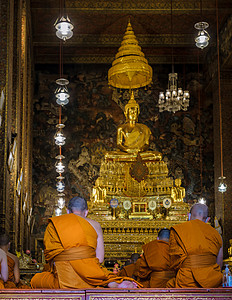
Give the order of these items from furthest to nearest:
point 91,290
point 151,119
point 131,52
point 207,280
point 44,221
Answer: point 151,119, point 44,221, point 131,52, point 207,280, point 91,290

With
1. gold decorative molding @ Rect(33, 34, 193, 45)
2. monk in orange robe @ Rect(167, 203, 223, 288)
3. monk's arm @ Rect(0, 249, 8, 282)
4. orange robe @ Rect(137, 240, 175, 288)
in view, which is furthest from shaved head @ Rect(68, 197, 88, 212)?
gold decorative molding @ Rect(33, 34, 193, 45)

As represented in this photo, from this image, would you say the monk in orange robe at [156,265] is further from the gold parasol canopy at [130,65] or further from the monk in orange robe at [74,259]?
the gold parasol canopy at [130,65]

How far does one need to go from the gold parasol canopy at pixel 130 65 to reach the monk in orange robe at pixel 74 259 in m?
9.22

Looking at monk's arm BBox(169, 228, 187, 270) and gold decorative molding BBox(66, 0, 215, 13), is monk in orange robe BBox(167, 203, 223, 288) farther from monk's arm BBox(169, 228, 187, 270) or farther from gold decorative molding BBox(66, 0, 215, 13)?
gold decorative molding BBox(66, 0, 215, 13)

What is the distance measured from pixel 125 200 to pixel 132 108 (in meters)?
2.88

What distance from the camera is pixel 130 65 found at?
1334 cm

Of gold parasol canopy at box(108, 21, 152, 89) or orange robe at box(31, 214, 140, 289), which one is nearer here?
orange robe at box(31, 214, 140, 289)

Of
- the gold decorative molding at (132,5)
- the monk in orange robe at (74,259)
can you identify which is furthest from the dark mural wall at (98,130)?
the monk in orange robe at (74,259)

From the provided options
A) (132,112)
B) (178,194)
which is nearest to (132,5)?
(132,112)

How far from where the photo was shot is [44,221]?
14.9 m

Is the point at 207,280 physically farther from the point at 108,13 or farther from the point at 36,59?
the point at 36,59

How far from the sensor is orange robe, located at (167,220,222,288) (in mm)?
4801

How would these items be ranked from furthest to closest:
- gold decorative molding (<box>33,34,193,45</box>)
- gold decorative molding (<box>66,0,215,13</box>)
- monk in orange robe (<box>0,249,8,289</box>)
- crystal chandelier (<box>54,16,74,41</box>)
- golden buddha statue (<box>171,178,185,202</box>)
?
gold decorative molding (<box>33,34,193,45</box>) < gold decorative molding (<box>66,0,215,13</box>) < golden buddha statue (<box>171,178,185,202</box>) < crystal chandelier (<box>54,16,74,41</box>) < monk in orange robe (<box>0,249,8,289</box>)

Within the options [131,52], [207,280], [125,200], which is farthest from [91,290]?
[131,52]
